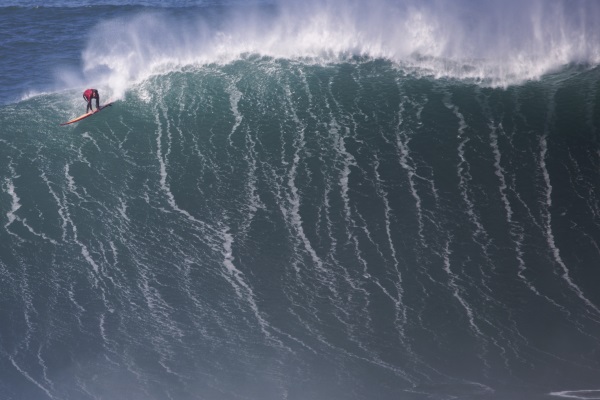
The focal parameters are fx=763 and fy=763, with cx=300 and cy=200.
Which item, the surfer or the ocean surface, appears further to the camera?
the surfer

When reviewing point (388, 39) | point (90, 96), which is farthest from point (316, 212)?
point (388, 39)

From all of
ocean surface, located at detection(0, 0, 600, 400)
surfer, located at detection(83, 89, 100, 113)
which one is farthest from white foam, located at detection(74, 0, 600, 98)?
surfer, located at detection(83, 89, 100, 113)

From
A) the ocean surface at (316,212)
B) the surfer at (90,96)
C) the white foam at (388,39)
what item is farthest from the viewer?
the white foam at (388,39)

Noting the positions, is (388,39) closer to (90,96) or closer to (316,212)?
(90,96)

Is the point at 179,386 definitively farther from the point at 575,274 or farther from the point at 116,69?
the point at 116,69

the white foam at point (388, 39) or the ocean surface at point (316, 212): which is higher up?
the white foam at point (388, 39)

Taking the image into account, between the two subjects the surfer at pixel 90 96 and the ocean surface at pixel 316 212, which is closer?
the ocean surface at pixel 316 212

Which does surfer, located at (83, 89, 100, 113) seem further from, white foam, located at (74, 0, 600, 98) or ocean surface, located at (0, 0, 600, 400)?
white foam, located at (74, 0, 600, 98)

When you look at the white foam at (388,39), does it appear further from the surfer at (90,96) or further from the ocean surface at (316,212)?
the surfer at (90,96)

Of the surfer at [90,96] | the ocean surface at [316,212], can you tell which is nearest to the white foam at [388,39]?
the ocean surface at [316,212]
